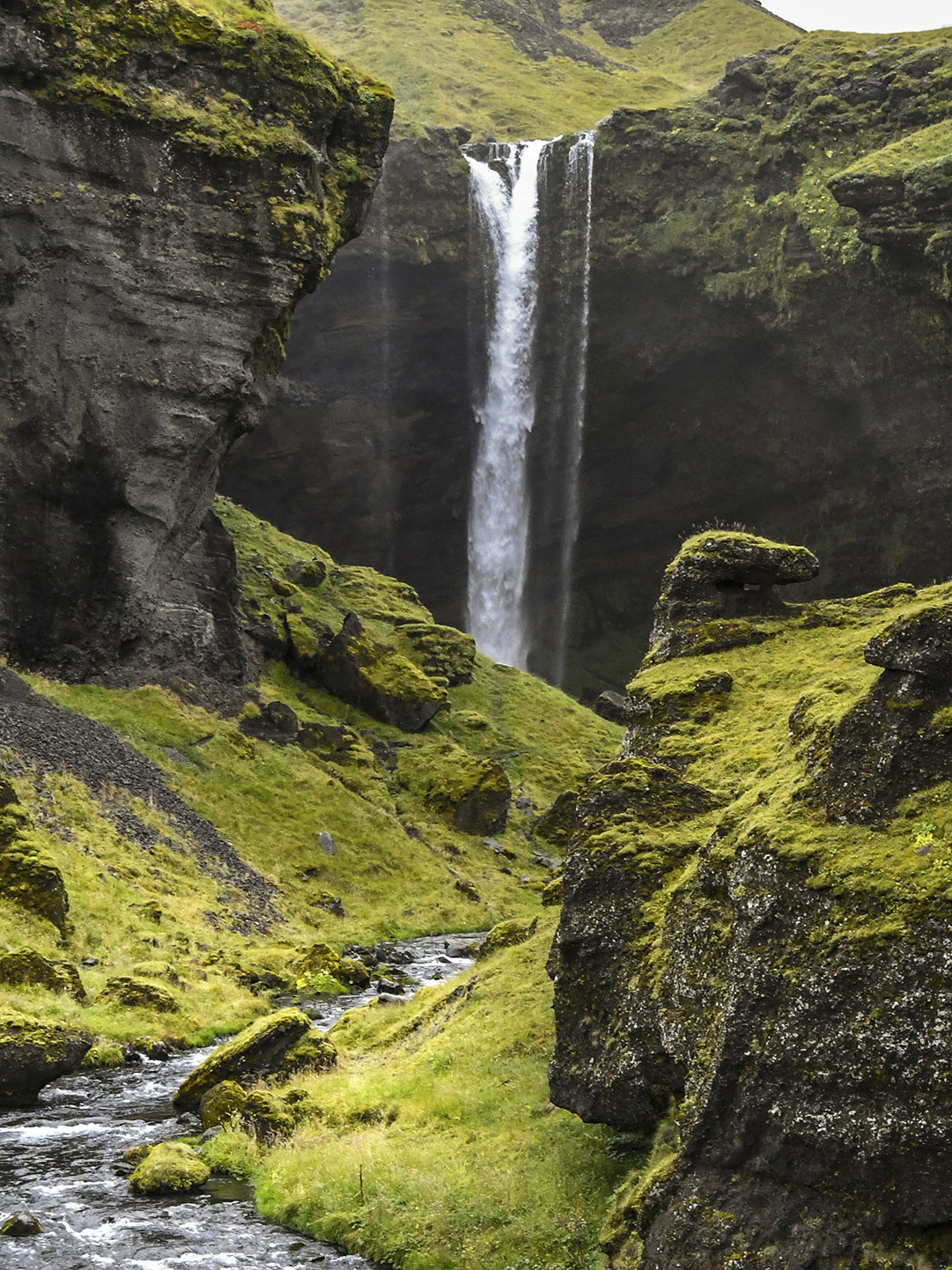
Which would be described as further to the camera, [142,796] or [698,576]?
[142,796]

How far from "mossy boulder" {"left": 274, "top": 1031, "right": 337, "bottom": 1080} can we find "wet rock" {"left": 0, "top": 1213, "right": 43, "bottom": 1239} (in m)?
6.06

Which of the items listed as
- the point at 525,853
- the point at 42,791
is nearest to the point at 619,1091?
the point at 42,791

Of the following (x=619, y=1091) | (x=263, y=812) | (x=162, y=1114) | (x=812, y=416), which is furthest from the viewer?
(x=812, y=416)

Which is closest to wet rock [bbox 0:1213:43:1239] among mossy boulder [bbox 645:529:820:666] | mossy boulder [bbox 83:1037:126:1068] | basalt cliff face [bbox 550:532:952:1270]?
basalt cliff face [bbox 550:532:952:1270]

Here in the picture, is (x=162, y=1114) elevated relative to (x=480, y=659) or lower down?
lower down

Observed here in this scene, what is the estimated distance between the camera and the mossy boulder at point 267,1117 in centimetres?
1727

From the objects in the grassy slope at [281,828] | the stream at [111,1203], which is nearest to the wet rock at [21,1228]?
the stream at [111,1203]

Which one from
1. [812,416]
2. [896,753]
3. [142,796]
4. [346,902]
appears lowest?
[346,902]

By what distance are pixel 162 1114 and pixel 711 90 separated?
80377 mm

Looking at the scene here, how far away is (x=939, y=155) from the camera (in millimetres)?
62719

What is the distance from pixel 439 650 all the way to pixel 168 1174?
189 ft

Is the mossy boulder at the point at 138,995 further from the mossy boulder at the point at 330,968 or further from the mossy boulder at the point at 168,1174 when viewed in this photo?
the mossy boulder at the point at 168,1174

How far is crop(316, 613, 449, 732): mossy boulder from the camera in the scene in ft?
206

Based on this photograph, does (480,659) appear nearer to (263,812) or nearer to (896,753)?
(263,812)
